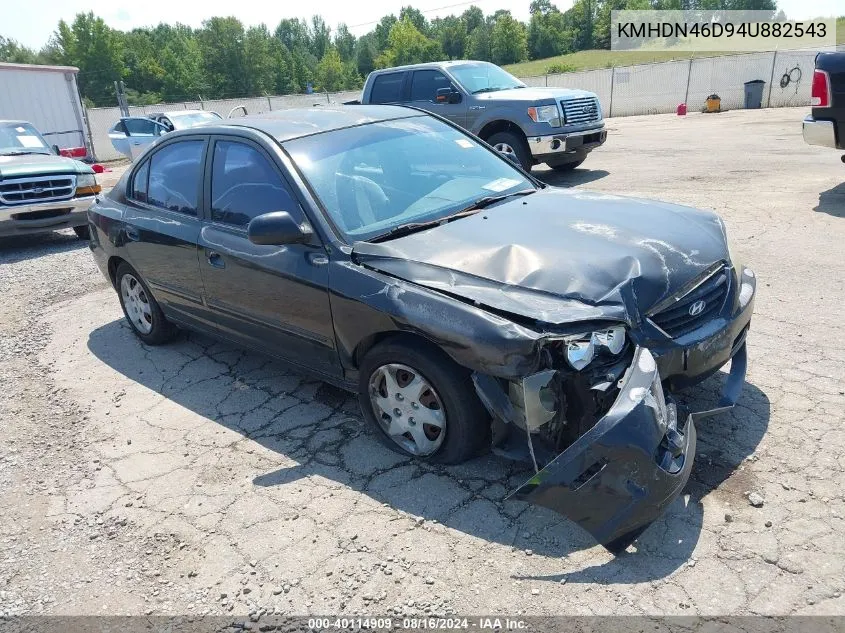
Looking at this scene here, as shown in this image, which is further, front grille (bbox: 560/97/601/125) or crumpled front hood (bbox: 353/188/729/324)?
front grille (bbox: 560/97/601/125)

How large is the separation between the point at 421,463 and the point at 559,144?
782 centimetres

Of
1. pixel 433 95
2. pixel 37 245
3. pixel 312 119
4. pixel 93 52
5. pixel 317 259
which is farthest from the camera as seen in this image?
pixel 93 52

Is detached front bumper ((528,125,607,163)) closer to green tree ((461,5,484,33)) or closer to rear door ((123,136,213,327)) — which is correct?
rear door ((123,136,213,327))

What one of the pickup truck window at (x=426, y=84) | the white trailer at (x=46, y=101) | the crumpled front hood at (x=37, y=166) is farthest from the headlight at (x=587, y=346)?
the white trailer at (x=46, y=101)

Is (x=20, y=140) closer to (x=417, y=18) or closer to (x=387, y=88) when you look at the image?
(x=387, y=88)

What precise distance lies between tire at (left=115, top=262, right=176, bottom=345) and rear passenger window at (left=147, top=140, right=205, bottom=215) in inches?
29.7

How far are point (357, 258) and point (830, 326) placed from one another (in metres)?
3.37

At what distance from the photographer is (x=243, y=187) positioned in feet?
13.2

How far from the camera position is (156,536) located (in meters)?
3.09

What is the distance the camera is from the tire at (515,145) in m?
10.3

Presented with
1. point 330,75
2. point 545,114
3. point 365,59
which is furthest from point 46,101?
point 365,59

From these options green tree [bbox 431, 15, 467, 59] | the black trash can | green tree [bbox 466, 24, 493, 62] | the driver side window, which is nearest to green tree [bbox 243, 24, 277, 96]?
green tree [bbox 431, 15, 467, 59]

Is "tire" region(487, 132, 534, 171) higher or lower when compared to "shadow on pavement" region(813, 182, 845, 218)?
higher

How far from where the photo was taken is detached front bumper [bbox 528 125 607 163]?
33.1 ft
